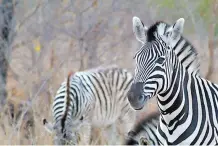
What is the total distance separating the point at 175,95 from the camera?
436 cm

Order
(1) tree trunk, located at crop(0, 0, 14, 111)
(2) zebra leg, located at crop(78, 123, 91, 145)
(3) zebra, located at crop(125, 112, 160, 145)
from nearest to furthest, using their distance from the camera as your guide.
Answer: (3) zebra, located at crop(125, 112, 160, 145) → (2) zebra leg, located at crop(78, 123, 91, 145) → (1) tree trunk, located at crop(0, 0, 14, 111)

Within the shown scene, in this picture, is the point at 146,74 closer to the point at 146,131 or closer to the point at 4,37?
the point at 146,131

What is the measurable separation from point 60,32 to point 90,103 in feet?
6.04

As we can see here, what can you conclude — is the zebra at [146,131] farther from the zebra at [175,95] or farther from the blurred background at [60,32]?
the blurred background at [60,32]

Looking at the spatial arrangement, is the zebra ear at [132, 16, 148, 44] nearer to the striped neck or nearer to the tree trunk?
the striped neck

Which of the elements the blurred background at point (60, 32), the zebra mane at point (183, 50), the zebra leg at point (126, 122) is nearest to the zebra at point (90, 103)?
the zebra leg at point (126, 122)

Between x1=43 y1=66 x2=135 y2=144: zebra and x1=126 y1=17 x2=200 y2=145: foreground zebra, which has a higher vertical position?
x1=126 y1=17 x2=200 y2=145: foreground zebra

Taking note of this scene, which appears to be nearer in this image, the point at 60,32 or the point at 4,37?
the point at 4,37

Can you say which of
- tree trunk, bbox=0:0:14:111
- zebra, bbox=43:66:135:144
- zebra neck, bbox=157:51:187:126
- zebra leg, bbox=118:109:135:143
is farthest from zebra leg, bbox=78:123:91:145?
zebra neck, bbox=157:51:187:126

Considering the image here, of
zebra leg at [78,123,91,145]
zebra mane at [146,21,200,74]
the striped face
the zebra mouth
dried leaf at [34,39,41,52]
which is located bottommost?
zebra leg at [78,123,91,145]

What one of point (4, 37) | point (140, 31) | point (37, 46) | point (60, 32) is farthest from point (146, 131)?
point (60, 32)

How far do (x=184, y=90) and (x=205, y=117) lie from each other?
0.25 metres

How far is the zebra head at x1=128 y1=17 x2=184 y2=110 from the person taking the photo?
13.3 feet

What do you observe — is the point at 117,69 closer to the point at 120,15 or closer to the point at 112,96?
the point at 112,96
